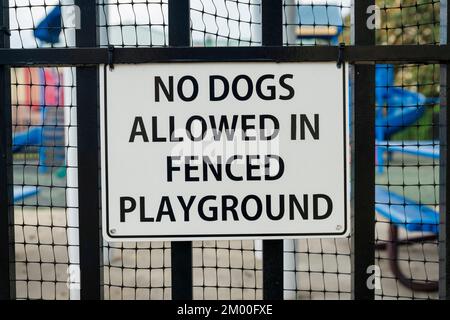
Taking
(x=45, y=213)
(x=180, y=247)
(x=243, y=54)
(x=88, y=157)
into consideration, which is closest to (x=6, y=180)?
(x=88, y=157)

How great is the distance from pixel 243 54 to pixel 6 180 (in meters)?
0.98

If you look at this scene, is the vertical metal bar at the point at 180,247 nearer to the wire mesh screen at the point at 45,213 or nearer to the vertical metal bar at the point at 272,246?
the vertical metal bar at the point at 272,246

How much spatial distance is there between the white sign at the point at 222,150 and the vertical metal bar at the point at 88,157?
7 centimetres

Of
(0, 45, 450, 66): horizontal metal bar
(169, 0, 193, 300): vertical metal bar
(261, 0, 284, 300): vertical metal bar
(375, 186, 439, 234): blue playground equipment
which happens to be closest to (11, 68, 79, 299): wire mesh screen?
(0, 45, 450, 66): horizontal metal bar

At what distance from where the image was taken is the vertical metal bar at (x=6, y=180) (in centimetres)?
186

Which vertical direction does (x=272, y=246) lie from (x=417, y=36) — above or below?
below

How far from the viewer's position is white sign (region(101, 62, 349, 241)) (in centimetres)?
181

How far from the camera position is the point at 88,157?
1868mm

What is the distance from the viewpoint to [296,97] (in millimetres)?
Answer: 1811

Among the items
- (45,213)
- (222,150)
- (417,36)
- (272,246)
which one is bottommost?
(45,213)

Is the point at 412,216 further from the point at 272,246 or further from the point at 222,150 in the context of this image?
the point at 222,150

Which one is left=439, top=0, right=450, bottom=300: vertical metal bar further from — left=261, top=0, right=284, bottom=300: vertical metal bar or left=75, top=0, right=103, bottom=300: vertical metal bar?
left=75, top=0, right=103, bottom=300: vertical metal bar

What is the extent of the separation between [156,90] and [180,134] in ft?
0.58
